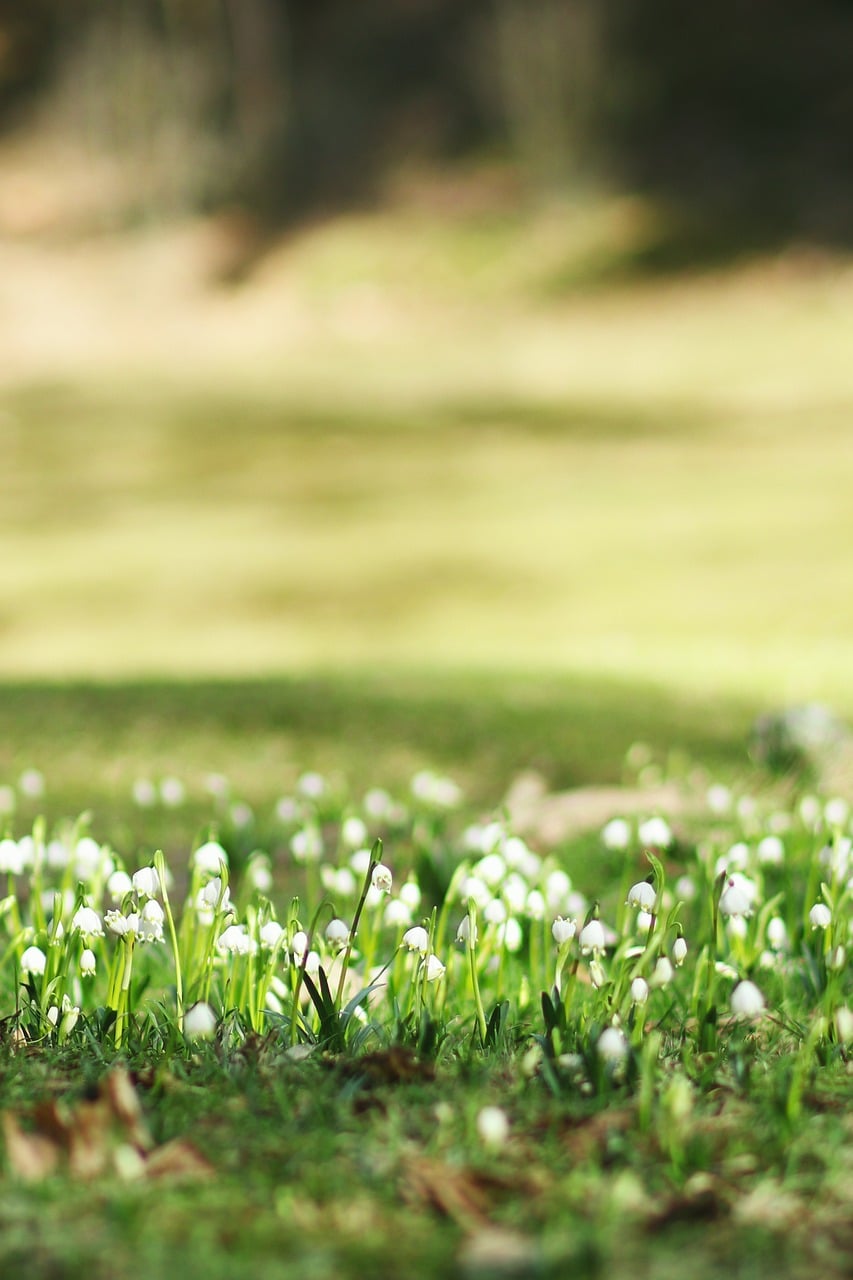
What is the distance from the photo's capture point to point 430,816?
462cm

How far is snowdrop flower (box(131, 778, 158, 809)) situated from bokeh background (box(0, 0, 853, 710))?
2.27 meters

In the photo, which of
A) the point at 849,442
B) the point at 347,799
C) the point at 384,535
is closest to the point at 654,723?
the point at 347,799

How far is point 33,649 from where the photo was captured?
9477mm

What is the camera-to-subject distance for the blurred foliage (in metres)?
28.5

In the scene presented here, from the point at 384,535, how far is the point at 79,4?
105ft

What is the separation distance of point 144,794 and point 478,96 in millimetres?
31742

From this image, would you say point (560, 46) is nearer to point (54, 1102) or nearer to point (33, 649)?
point (33, 649)

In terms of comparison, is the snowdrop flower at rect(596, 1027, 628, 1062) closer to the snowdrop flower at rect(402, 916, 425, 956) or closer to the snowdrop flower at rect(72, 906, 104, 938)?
the snowdrop flower at rect(402, 916, 425, 956)

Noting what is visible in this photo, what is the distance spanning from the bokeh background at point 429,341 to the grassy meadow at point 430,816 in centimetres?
10

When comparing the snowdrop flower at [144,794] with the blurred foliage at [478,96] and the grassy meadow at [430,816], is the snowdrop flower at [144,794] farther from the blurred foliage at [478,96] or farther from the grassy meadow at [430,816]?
the blurred foliage at [478,96]

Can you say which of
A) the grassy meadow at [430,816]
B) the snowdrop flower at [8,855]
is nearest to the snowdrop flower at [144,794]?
the grassy meadow at [430,816]

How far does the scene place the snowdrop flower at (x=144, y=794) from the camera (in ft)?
15.9

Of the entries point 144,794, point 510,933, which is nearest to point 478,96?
point 144,794

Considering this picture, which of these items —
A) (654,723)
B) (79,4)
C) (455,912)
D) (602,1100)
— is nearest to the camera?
(602,1100)
